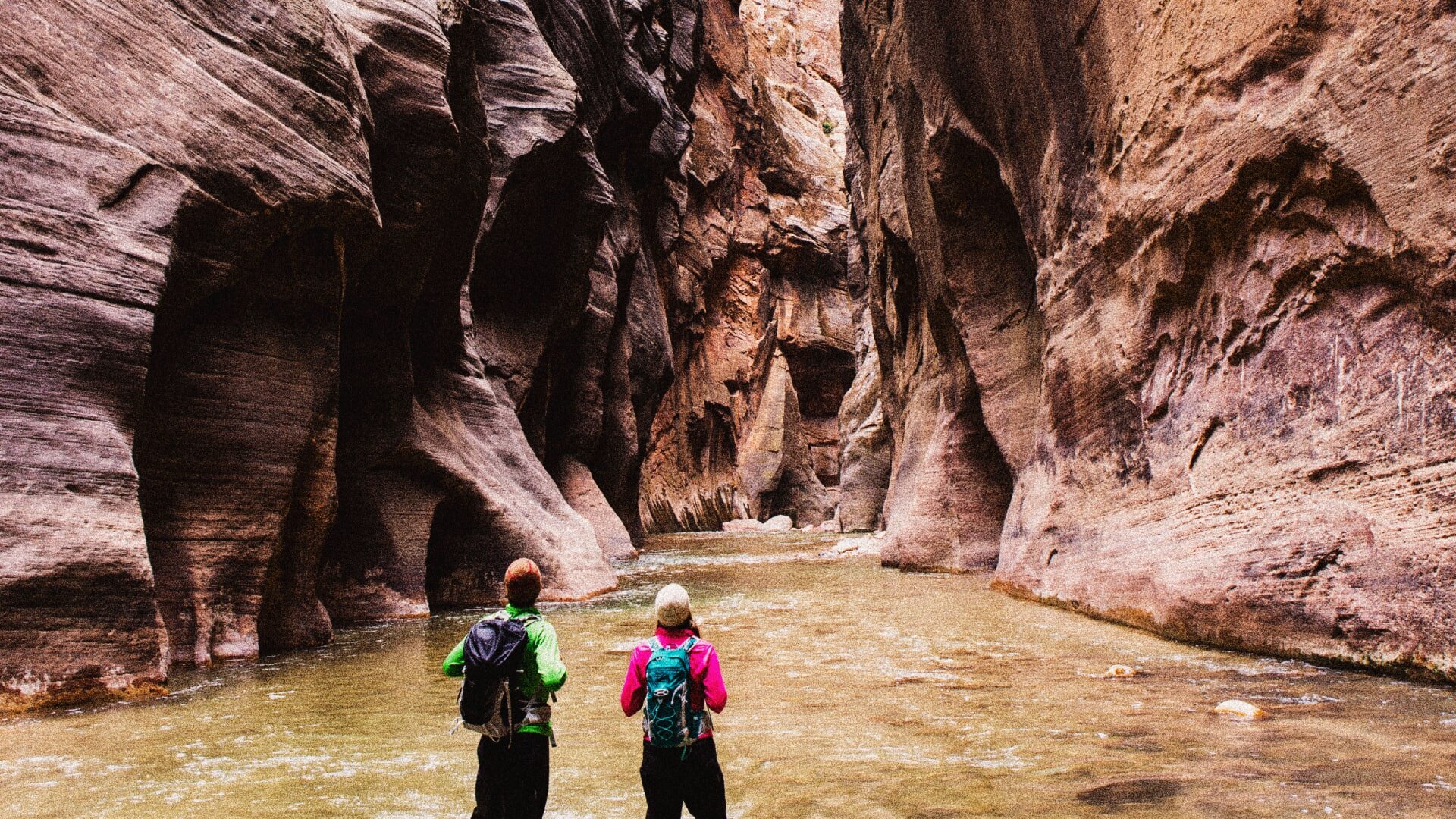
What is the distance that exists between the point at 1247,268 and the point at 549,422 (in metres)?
18.5

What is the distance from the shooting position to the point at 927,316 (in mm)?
17047

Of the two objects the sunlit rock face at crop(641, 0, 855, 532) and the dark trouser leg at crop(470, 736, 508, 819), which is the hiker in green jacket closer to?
the dark trouser leg at crop(470, 736, 508, 819)

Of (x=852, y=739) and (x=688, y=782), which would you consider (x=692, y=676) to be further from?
(x=852, y=739)

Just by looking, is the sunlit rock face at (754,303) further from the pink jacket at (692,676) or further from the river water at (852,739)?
the pink jacket at (692,676)

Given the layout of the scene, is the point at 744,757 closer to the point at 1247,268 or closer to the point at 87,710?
the point at 87,710

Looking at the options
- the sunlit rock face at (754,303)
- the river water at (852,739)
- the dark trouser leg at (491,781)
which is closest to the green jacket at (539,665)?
the dark trouser leg at (491,781)

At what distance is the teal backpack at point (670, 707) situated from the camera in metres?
3.17

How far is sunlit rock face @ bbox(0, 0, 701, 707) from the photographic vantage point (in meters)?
5.85

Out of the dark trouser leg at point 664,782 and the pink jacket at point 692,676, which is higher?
the pink jacket at point 692,676

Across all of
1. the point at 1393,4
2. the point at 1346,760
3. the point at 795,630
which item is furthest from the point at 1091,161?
the point at 1346,760

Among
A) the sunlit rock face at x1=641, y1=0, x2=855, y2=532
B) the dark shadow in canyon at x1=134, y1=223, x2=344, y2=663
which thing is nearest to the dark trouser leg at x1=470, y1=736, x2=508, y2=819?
the dark shadow in canyon at x1=134, y1=223, x2=344, y2=663

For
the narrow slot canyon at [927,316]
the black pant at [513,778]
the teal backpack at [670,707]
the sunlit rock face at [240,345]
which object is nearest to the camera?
the teal backpack at [670,707]

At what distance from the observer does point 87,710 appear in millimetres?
5492

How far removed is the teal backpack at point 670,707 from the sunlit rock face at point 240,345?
4386 millimetres
